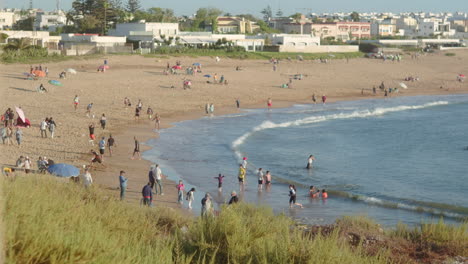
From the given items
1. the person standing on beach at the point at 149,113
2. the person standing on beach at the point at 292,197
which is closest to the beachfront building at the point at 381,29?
the person standing on beach at the point at 149,113

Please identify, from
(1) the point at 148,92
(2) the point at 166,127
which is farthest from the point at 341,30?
(2) the point at 166,127

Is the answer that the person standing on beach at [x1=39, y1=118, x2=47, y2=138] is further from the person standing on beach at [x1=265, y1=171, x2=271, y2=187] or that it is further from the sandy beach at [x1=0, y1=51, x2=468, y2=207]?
the person standing on beach at [x1=265, y1=171, x2=271, y2=187]

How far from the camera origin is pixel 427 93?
60.0 m

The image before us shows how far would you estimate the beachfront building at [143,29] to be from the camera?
74.6 meters

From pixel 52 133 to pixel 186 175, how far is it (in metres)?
6.20

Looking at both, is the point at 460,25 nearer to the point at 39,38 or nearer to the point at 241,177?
the point at 39,38

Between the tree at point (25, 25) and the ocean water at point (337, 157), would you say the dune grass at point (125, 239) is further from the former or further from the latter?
the tree at point (25, 25)

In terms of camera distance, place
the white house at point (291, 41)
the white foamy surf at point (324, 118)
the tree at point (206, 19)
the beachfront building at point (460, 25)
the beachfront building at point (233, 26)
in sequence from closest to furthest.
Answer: the white foamy surf at point (324, 118) → the white house at point (291, 41) → the tree at point (206, 19) → the beachfront building at point (233, 26) → the beachfront building at point (460, 25)

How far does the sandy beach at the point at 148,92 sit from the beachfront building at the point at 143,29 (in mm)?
11259

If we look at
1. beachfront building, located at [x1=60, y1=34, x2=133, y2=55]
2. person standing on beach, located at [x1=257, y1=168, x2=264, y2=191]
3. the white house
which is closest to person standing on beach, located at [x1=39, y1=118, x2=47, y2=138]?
person standing on beach, located at [x1=257, y1=168, x2=264, y2=191]

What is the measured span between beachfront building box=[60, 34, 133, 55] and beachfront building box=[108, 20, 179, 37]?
16.3ft

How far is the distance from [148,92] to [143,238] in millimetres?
36068

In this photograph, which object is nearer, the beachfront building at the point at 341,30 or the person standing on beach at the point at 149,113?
the person standing on beach at the point at 149,113

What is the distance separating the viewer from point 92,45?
64.3m
